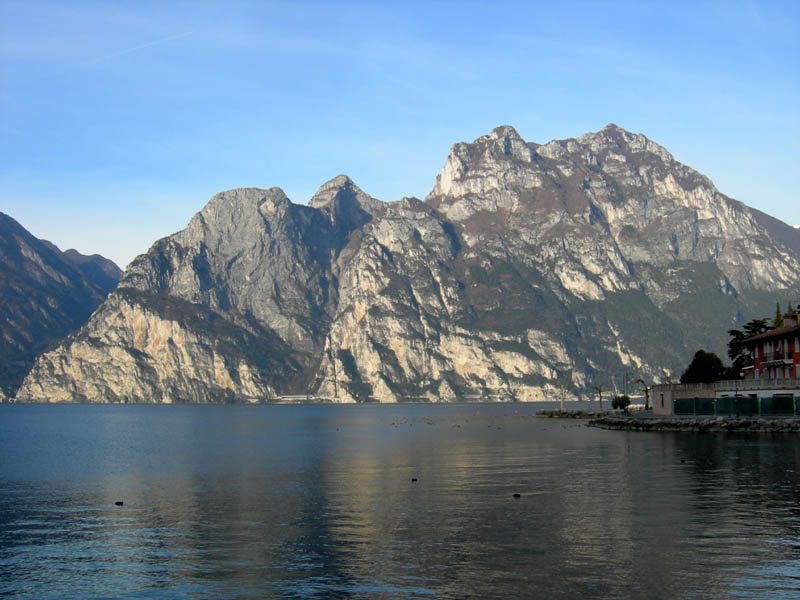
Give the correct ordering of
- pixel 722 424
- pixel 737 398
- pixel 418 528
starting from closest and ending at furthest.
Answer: pixel 418 528
pixel 722 424
pixel 737 398

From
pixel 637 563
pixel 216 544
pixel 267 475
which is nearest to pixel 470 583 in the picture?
pixel 637 563

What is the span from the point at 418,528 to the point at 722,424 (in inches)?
2844

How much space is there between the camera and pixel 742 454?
6775 cm

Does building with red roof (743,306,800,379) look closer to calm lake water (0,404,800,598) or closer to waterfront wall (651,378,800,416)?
waterfront wall (651,378,800,416)

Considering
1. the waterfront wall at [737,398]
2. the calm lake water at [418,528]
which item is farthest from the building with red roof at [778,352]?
the calm lake water at [418,528]

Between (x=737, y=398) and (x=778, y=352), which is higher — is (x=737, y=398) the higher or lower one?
the lower one

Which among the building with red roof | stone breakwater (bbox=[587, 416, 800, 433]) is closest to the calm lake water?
stone breakwater (bbox=[587, 416, 800, 433])

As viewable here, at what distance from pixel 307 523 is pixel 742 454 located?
41.9 m

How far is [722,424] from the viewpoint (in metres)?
99.6

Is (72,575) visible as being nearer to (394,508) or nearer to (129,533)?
(129,533)

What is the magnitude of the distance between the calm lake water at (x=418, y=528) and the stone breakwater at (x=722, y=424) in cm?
2450

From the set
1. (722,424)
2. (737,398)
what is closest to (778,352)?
(737,398)

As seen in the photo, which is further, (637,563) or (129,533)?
(129,533)

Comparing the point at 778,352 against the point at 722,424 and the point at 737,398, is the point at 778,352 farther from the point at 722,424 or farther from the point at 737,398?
the point at 722,424
